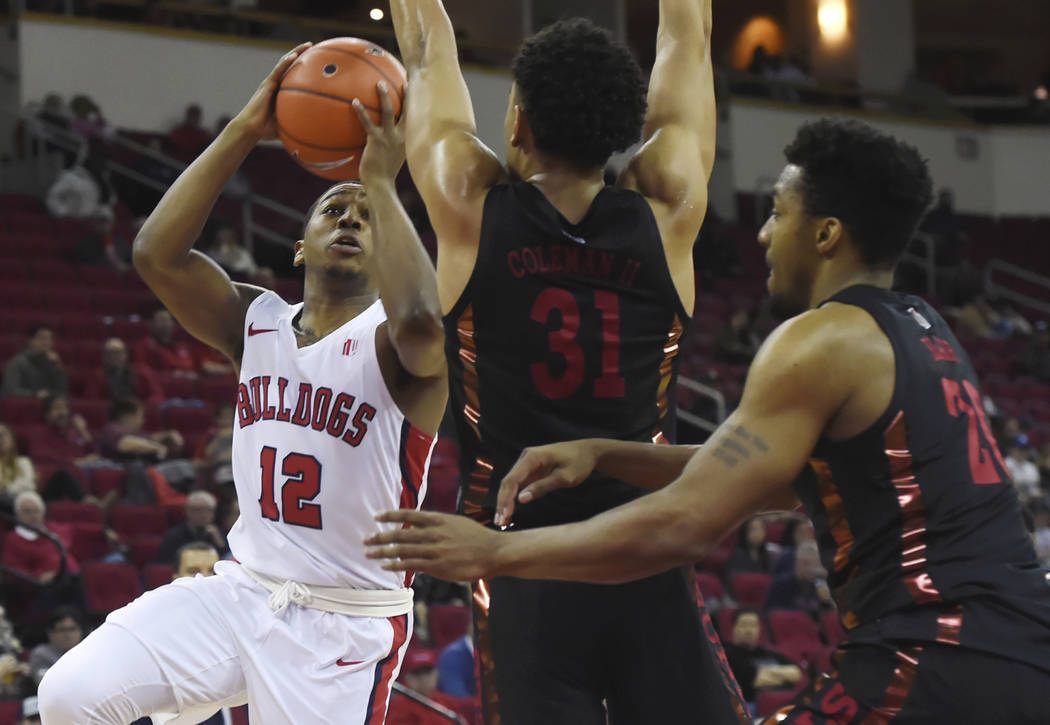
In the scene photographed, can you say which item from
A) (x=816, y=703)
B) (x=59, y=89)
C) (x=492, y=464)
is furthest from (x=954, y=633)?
(x=59, y=89)

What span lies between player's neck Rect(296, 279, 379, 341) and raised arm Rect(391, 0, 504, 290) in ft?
3.41

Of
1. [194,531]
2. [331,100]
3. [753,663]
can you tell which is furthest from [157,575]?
[331,100]

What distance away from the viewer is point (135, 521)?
402 inches

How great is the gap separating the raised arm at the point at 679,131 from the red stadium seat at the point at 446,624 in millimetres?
6386

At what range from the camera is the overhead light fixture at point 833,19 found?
2428cm

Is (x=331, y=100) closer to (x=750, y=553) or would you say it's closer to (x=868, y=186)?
(x=868, y=186)

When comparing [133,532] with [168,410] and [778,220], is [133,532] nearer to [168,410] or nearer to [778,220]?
[168,410]

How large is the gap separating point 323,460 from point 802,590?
7525 millimetres

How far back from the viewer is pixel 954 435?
2865mm

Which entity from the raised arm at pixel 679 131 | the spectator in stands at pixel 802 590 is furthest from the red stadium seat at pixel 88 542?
the raised arm at pixel 679 131

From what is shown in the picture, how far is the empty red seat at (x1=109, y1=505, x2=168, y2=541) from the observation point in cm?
1017

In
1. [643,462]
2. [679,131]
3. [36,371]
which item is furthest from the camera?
[36,371]

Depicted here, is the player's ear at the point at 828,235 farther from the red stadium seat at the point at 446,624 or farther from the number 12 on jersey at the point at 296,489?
the red stadium seat at the point at 446,624

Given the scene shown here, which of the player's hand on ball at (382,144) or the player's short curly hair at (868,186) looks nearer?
the player's short curly hair at (868,186)
